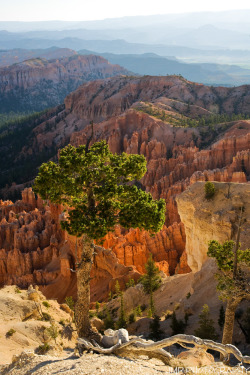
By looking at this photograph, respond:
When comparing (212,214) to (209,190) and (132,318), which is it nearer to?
(209,190)

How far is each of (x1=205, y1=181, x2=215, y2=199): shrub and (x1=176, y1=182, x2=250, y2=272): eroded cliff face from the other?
0.22m

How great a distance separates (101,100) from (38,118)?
29.9m

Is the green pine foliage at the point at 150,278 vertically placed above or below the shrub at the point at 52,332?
below

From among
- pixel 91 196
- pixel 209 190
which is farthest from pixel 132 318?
pixel 91 196

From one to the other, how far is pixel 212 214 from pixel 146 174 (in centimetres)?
3872

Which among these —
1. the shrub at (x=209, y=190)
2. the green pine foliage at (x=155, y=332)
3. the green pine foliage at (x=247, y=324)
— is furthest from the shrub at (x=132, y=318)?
the shrub at (x=209, y=190)

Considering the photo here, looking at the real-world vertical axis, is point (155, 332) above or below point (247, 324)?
below

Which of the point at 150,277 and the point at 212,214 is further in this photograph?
the point at 150,277

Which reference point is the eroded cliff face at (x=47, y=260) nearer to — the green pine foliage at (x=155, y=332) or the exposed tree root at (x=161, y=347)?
the green pine foliage at (x=155, y=332)

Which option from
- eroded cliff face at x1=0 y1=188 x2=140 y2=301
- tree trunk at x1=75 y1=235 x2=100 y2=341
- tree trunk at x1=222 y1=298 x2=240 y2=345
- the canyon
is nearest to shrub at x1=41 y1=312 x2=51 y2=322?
the canyon

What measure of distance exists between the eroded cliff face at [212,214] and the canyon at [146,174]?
0.21m

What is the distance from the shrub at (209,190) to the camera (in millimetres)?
19639

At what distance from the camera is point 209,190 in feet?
64.8

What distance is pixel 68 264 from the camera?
33.3 m
